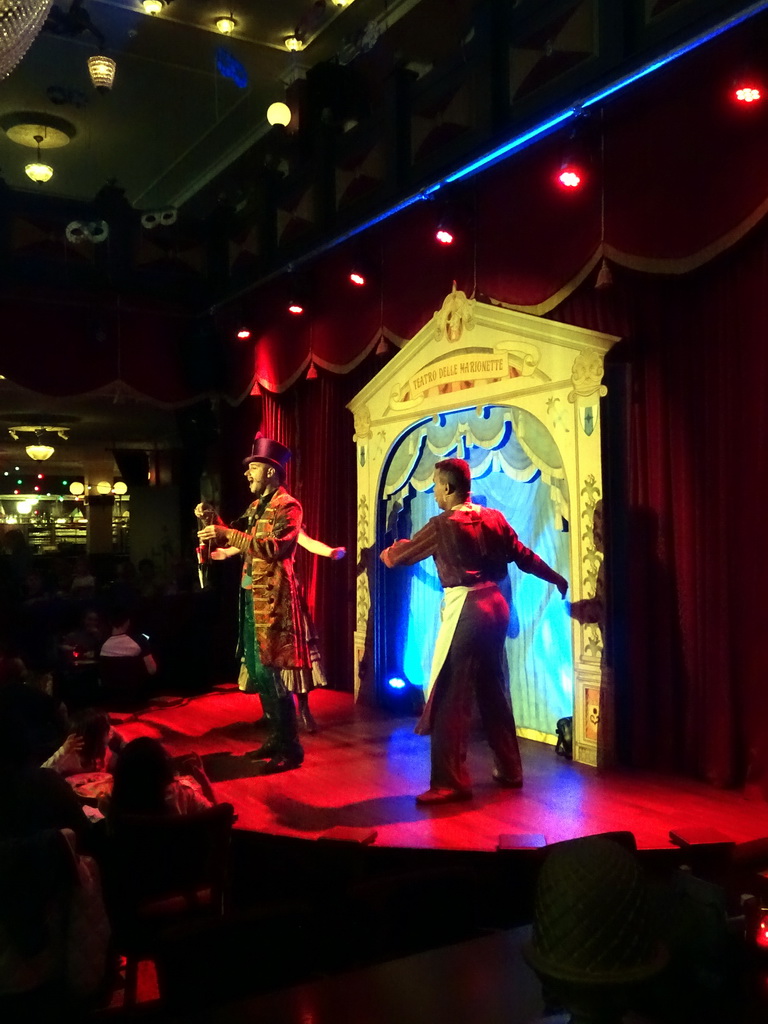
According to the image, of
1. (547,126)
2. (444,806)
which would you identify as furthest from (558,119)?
(444,806)

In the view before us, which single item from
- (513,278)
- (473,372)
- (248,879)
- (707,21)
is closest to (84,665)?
(248,879)

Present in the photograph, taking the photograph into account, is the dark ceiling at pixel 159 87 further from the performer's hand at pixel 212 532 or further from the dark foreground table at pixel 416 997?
the dark foreground table at pixel 416 997

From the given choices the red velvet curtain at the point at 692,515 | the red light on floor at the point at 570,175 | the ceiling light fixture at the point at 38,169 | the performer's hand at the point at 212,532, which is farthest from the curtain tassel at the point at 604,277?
the ceiling light fixture at the point at 38,169

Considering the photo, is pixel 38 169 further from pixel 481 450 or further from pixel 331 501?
pixel 481 450

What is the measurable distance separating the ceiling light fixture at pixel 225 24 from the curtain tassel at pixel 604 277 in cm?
402

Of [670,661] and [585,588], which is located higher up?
[585,588]

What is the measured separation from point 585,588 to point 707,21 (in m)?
2.58

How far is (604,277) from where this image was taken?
14.4ft

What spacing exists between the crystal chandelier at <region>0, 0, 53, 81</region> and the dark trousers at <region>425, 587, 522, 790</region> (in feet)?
8.73

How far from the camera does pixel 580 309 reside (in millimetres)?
4793

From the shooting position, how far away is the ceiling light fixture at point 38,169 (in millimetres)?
8719

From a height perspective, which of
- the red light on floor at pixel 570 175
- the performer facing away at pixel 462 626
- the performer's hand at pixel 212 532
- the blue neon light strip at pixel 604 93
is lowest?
the performer facing away at pixel 462 626

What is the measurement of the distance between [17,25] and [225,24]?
17.3 feet

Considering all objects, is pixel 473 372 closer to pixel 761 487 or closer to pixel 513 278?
pixel 513 278
